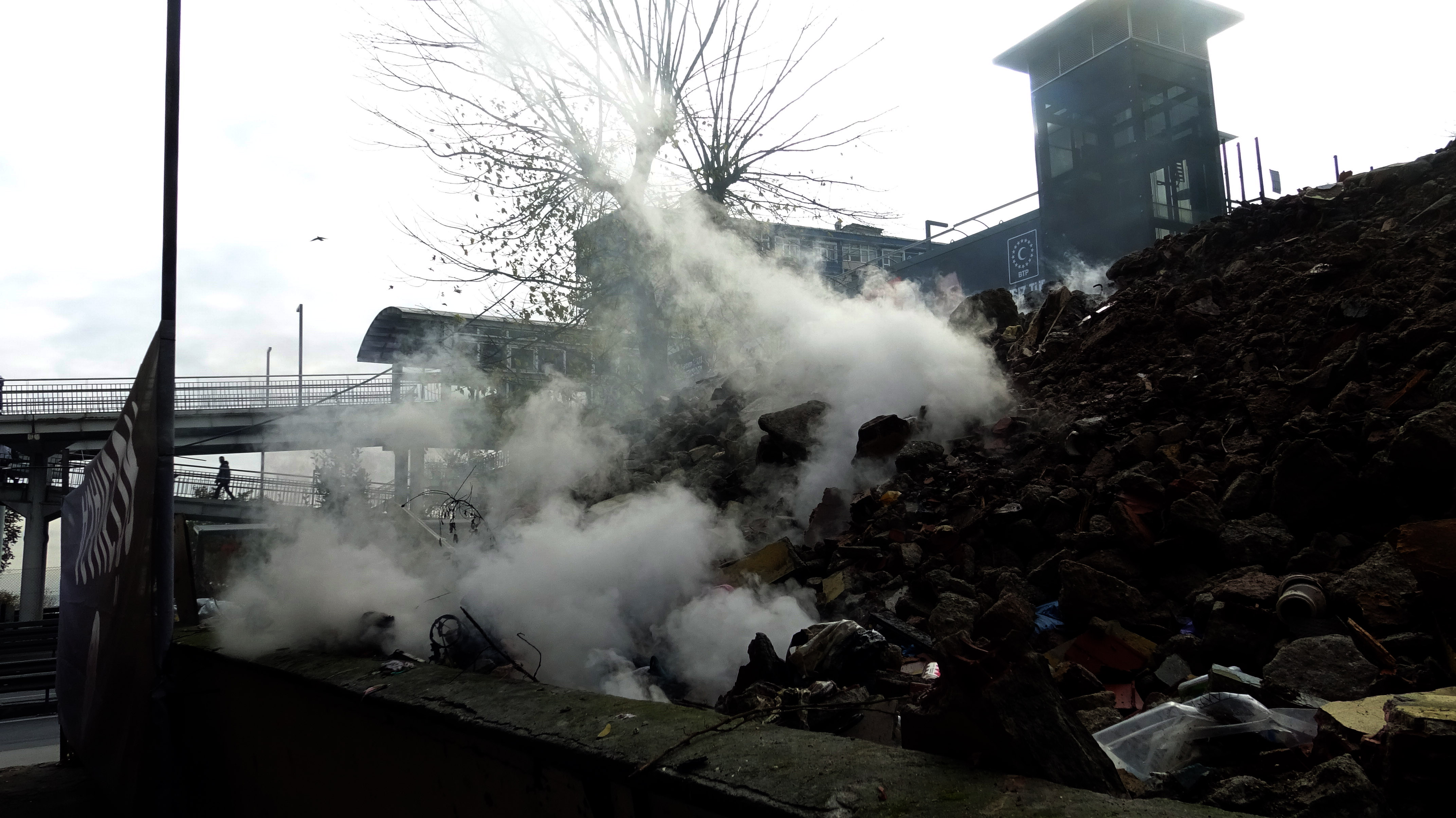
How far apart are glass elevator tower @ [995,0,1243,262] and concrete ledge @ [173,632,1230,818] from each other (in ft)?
51.7

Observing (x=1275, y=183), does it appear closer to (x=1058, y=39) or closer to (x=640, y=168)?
(x=1058, y=39)

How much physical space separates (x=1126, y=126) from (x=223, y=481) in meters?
17.5

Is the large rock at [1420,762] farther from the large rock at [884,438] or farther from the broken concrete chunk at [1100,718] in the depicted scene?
the large rock at [884,438]

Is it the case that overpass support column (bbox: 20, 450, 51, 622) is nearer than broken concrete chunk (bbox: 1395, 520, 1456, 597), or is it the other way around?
broken concrete chunk (bbox: 1395, 520, 1456, 597)

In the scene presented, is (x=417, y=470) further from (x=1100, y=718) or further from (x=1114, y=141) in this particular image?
(x=1114, y=141)

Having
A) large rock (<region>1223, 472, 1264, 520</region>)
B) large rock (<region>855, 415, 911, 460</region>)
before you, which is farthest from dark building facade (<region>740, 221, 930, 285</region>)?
large rock (<region>1223, 472, 1264, 520</region>)

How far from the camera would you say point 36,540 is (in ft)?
79.4

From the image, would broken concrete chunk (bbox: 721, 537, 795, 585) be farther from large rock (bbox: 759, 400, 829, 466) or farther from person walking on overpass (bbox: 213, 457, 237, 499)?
person walking on overpass (bbox: 213, 457, 237, 499)

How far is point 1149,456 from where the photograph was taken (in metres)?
5.11

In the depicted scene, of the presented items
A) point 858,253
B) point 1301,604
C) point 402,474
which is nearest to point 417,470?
point 402,474

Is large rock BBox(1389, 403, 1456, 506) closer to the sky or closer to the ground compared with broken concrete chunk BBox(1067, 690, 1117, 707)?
closer to the sky

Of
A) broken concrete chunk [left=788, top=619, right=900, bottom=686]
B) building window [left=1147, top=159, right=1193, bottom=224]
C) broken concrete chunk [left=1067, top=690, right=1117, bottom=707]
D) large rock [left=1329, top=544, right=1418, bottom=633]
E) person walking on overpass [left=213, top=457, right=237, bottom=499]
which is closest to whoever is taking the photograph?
broken concrete chunk [left=1067, top=690, right=1117, bottom=707]

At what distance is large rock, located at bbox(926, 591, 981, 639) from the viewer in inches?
159

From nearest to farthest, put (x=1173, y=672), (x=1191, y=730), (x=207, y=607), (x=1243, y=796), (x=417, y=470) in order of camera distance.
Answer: (x=1243, y=796) → (x=1191, y=730) → (x=1173, y=672) → (x=417, y=470) → (x=207, y=607)
